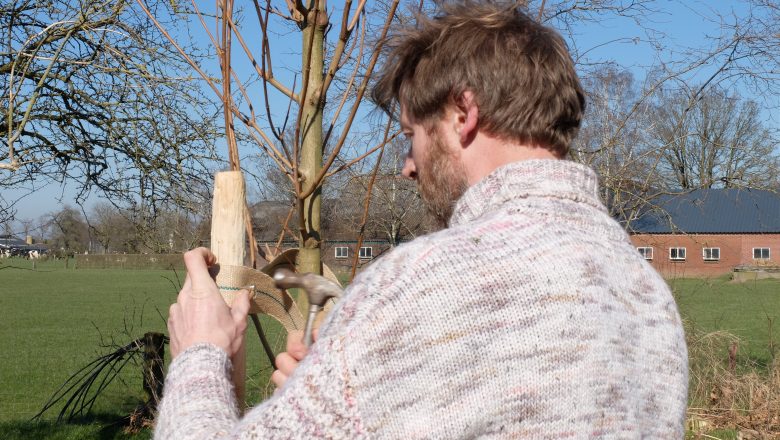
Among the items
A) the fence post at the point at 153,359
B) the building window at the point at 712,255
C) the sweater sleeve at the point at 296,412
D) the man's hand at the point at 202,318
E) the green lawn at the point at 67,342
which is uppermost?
the building window at the point at 712,255

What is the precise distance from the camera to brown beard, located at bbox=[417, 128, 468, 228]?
1.44m

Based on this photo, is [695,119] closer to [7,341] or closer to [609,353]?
[609,353]

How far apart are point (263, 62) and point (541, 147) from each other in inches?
51.7

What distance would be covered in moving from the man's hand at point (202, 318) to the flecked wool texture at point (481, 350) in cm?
4

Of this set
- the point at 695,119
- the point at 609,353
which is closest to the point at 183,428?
the point at 609,353

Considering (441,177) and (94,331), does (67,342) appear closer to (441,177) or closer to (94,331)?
(94,331)

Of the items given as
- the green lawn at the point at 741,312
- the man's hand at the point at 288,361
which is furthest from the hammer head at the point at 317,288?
the green lawn at the point at 741,312

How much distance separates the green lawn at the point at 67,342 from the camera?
934cm

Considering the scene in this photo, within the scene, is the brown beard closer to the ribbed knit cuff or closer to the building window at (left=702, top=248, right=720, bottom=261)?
the ribbed knit cuff

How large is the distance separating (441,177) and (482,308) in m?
0.38

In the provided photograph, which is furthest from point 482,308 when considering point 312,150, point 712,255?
point 712,255

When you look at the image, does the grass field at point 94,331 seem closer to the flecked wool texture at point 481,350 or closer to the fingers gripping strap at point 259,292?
the fingers gripping strap at point 259,292

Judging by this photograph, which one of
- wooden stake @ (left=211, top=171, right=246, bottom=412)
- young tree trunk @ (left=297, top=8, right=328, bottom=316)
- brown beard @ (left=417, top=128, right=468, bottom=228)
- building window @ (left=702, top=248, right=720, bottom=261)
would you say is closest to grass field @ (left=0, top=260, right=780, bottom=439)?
young tree trunk @ (left=297, top=8, right=328, bottom=316)

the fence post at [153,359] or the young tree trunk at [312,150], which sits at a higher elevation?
the young tree trunk at [312,150]
